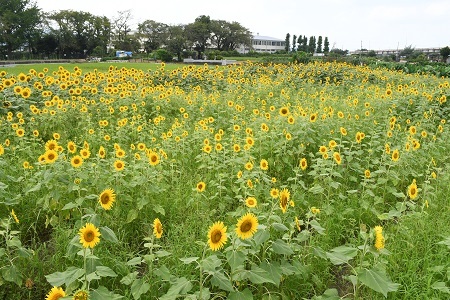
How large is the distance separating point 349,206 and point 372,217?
246mm

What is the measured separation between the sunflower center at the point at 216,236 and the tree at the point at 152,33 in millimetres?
51520

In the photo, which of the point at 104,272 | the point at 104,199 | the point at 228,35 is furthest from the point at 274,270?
the point at 228,35

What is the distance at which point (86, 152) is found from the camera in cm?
294

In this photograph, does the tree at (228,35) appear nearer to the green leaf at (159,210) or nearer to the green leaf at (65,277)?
the green leaf at (159,210)

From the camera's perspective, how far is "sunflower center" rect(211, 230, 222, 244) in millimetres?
1671

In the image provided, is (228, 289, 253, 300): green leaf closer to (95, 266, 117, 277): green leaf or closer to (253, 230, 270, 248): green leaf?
(253, 230, 270, 248): green leaf

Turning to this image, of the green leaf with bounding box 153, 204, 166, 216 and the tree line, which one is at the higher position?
the tree line

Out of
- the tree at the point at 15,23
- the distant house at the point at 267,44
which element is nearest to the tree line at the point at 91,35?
the tree at the point at 15,23

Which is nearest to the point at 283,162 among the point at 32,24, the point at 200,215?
the point at 200,215

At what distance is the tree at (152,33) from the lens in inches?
2003

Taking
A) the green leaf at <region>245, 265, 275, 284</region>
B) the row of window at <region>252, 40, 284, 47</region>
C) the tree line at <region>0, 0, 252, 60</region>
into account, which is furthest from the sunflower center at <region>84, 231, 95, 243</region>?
the row of window at <region>252, 40, 284, 47</region>

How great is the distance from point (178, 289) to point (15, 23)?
4446 centimetres

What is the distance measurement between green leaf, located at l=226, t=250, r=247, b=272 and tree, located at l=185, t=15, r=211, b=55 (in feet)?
169

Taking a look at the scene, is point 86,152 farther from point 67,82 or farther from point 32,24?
point 32,24
